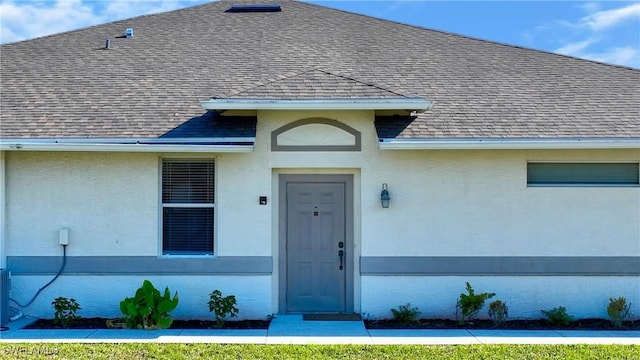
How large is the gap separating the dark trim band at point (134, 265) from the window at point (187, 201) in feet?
0.76

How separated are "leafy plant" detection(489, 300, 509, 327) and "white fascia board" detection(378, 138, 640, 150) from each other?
96.4 inches

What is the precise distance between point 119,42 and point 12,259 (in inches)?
220

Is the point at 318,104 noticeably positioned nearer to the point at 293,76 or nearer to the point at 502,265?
the point at 293,76

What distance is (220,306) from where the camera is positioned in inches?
313

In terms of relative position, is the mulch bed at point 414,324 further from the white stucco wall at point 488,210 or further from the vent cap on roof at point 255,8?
the vent cap on roof at point 255,8

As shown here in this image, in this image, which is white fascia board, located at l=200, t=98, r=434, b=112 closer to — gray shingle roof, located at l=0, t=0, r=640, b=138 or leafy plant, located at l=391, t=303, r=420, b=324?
gray shingle roof, located at l=0, t=0, r=640, b=138

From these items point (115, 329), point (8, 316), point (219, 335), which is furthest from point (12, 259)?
point (219, 335)

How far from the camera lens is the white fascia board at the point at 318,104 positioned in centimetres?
784

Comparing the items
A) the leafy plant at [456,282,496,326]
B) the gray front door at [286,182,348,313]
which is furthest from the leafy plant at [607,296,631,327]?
the gray front door at [286,182,348,313]

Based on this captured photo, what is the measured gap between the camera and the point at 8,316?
7.98m

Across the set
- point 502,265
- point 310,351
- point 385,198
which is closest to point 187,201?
point 385,198

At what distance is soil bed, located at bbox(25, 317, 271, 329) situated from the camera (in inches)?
309

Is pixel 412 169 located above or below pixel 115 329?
above

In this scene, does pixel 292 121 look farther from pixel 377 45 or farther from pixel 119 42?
pixel 119 42
